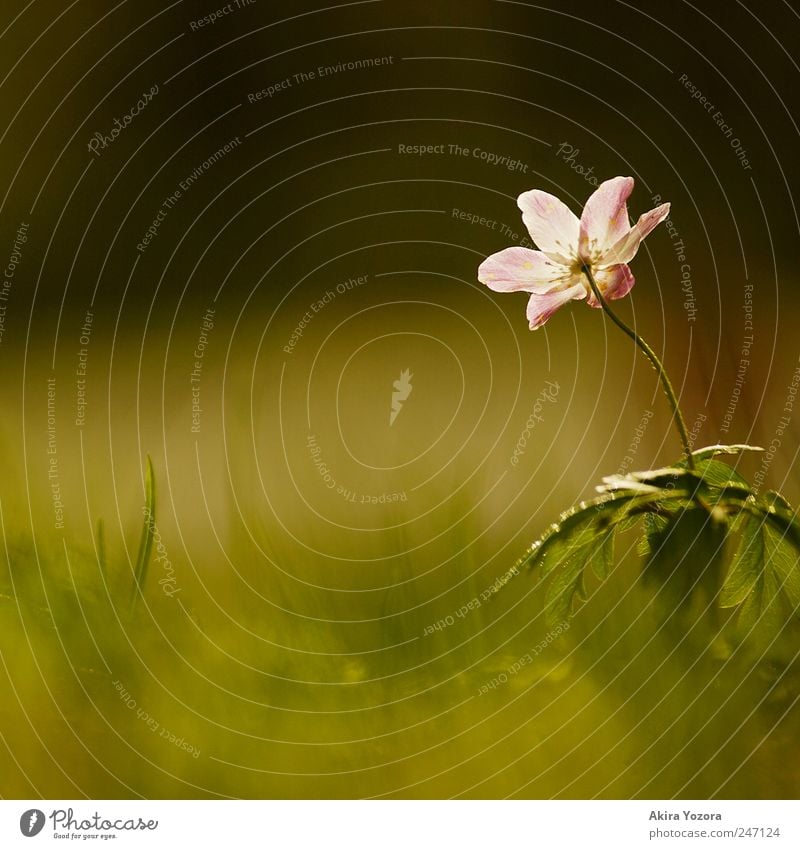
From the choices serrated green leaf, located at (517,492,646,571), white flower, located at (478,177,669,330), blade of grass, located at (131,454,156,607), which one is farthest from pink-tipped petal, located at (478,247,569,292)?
blade of grass, located at (131,454,156,607)

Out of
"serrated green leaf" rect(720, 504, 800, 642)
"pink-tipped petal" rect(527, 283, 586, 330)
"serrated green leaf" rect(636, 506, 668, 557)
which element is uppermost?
"pink-tipped petal" rect(527, 283, 586, 330)

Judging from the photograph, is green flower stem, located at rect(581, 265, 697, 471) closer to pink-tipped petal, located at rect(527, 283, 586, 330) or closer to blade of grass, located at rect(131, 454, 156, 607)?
pink-tipped petal, located at rect(527, 283, 586, 330)

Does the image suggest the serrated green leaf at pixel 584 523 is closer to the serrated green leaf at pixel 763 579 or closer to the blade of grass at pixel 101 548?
the serrated green leaf at pixel 763 579

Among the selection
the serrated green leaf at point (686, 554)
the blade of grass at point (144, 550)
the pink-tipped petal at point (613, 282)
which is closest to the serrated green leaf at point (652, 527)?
the serrated green leaf at point (686, 554)

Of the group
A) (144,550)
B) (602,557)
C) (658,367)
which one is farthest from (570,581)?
(144,550)

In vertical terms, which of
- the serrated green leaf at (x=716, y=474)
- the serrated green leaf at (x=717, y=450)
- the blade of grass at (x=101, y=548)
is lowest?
the serrated green leaf at (x=716, y=474)
